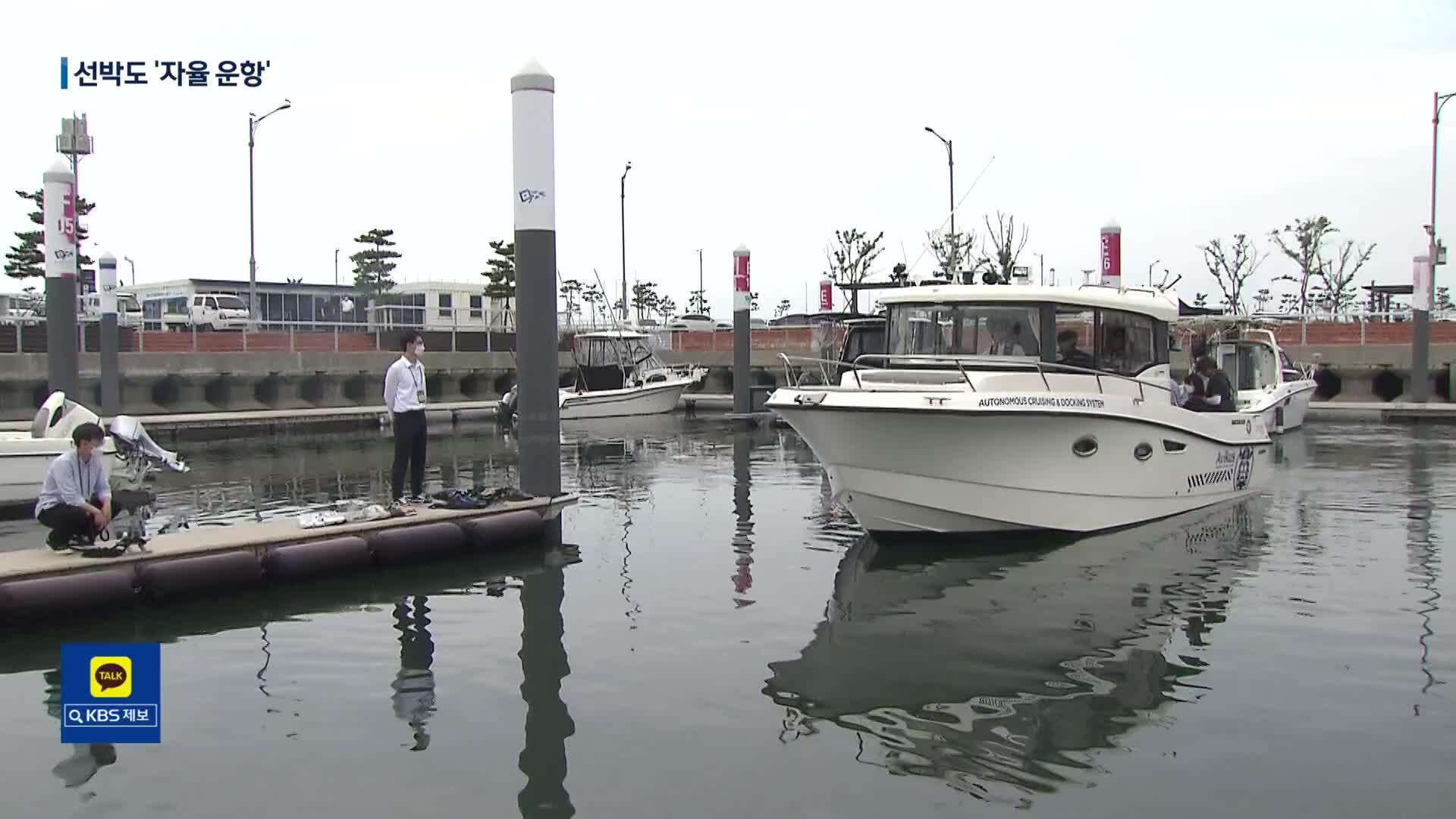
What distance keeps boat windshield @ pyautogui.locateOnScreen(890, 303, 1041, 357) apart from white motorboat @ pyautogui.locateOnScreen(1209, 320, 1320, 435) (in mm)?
13650

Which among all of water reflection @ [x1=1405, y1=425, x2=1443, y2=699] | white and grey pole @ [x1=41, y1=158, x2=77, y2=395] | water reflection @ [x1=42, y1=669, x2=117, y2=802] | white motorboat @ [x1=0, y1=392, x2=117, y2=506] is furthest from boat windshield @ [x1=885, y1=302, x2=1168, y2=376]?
white and grey pole @ [x1=41, y1=158, x2=77, y2=395]

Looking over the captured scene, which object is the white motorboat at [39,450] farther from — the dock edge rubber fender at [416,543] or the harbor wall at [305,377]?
the harbor wall at [305,377]

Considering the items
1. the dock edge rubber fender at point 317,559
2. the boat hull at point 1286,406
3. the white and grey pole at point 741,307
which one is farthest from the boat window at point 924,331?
the white and grey pole at point 741,307

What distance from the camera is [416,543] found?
11562 millimetres

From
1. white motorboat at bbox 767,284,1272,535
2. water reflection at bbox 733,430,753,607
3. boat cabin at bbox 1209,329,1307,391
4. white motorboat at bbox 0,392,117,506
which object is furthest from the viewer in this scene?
boat cabin at bbox 1209,329,1307,391

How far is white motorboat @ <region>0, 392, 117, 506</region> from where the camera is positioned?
51.3ft

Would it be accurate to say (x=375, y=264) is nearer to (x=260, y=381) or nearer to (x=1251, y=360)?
(x=260, y=381)

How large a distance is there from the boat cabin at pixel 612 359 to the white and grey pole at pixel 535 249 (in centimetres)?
2204

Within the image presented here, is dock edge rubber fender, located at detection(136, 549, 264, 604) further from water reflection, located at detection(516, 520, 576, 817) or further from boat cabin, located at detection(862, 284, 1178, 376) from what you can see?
boat cabin, located at detection(862, 284, 1178, 376)

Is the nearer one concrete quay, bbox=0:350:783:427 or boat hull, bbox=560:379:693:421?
concrete quay, bbox=0:350:783:427

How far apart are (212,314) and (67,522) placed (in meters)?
38.4

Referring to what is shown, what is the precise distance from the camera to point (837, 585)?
1080 centimetres

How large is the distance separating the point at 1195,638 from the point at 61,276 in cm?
1922

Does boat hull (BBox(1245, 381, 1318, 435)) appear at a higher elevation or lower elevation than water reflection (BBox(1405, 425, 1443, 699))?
higher
